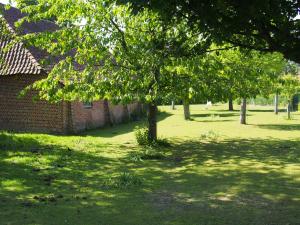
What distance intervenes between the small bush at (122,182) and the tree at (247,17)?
4947 mm

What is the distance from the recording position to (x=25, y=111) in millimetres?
21516

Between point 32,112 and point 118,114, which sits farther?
point 118,114

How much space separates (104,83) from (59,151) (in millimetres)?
2885

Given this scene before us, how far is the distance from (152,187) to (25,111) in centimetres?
1346

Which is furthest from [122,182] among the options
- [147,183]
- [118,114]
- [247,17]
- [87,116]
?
[118,114]

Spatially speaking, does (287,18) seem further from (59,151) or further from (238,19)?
(59,151)

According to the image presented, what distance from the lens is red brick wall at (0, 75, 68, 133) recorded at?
68.2 feet

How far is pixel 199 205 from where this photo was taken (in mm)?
8164

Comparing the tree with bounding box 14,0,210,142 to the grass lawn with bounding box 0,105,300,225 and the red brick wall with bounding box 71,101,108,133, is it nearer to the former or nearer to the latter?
the grass lawn with bounding box 0,105,300,225

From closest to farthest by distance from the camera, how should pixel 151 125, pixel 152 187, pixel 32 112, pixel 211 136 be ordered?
pixel 152 187 → pixel 151 125 → pixel 211 136 → pixel 32 112

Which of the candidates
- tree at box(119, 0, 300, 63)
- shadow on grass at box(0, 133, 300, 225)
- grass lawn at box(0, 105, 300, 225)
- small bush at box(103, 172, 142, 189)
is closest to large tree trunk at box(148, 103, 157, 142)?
grass lawn at box(0, 105, 300, 225)

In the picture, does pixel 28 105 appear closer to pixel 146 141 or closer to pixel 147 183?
pixel 146 141

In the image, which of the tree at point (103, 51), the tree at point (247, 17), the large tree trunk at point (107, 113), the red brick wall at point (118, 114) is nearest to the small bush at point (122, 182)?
the tree at point (103, 51)

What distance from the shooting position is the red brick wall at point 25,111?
2078cm
